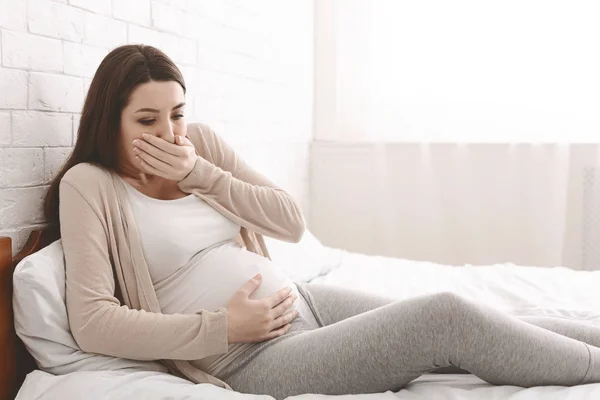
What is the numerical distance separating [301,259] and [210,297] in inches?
32.6

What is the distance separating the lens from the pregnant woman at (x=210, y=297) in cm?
122

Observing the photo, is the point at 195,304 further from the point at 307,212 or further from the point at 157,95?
the point at 307,212

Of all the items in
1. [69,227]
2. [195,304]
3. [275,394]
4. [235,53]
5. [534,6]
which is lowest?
[275,394]

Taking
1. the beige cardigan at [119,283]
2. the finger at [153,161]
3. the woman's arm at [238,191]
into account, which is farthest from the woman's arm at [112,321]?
the woman's arm at [238,191]

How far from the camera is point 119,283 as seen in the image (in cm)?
140

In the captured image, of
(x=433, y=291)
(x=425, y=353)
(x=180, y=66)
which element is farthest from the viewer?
(x=180, y=66)

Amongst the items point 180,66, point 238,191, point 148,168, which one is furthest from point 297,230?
point 180,66

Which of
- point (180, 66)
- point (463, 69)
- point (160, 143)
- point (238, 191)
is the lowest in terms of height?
point (238, 191)

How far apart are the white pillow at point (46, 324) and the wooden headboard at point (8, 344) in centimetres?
3

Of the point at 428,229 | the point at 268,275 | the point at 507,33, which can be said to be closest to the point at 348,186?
the point at 428,229

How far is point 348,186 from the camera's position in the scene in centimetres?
360

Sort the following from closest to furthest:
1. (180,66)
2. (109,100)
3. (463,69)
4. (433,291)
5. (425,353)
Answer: (425,353)
(109,100)
(433,291)
(180,66)
(463,69)

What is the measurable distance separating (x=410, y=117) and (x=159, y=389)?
2470mm

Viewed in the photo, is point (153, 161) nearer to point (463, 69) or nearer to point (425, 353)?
point (425, 353)
